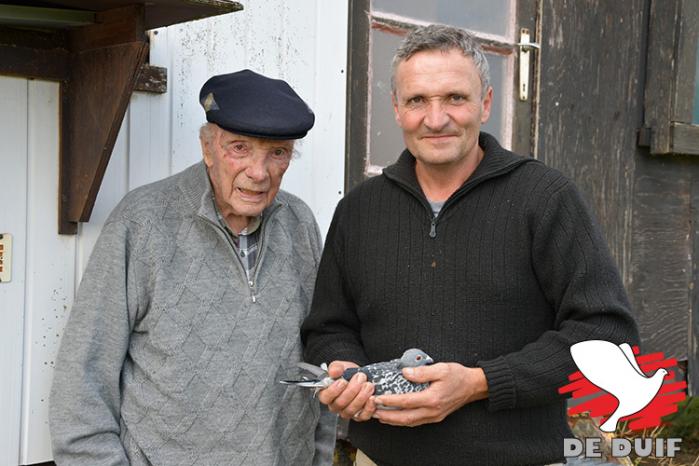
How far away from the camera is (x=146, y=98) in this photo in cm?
243

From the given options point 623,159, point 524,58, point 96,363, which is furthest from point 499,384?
point 623,159

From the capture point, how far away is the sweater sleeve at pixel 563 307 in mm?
1935

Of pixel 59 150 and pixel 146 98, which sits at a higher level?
pixel 146 98

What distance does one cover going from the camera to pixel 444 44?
81.4 inches

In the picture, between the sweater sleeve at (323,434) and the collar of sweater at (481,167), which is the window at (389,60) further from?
the collar of sweater at (481,167)

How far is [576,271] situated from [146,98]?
1.23 m

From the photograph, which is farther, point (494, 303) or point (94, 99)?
point (94, 99)

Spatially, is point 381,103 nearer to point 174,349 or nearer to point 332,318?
point 332,318

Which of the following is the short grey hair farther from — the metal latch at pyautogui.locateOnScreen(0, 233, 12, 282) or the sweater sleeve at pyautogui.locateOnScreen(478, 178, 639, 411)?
the metal latch at pyautogui.locateOnScreen(0, 233, 12, 282)

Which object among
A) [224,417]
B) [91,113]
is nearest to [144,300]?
[224,417]

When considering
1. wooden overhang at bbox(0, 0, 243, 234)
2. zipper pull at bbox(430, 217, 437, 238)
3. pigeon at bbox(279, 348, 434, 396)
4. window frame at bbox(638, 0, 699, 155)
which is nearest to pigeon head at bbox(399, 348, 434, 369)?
pigeon at bbox(279, 348, 434, 396)

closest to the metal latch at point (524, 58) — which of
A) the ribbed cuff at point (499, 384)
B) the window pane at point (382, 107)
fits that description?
the window pane at point (382, 107)

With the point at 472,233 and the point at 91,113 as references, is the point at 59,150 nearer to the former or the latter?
the point at 91,113

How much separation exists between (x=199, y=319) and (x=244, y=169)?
0.36 m
